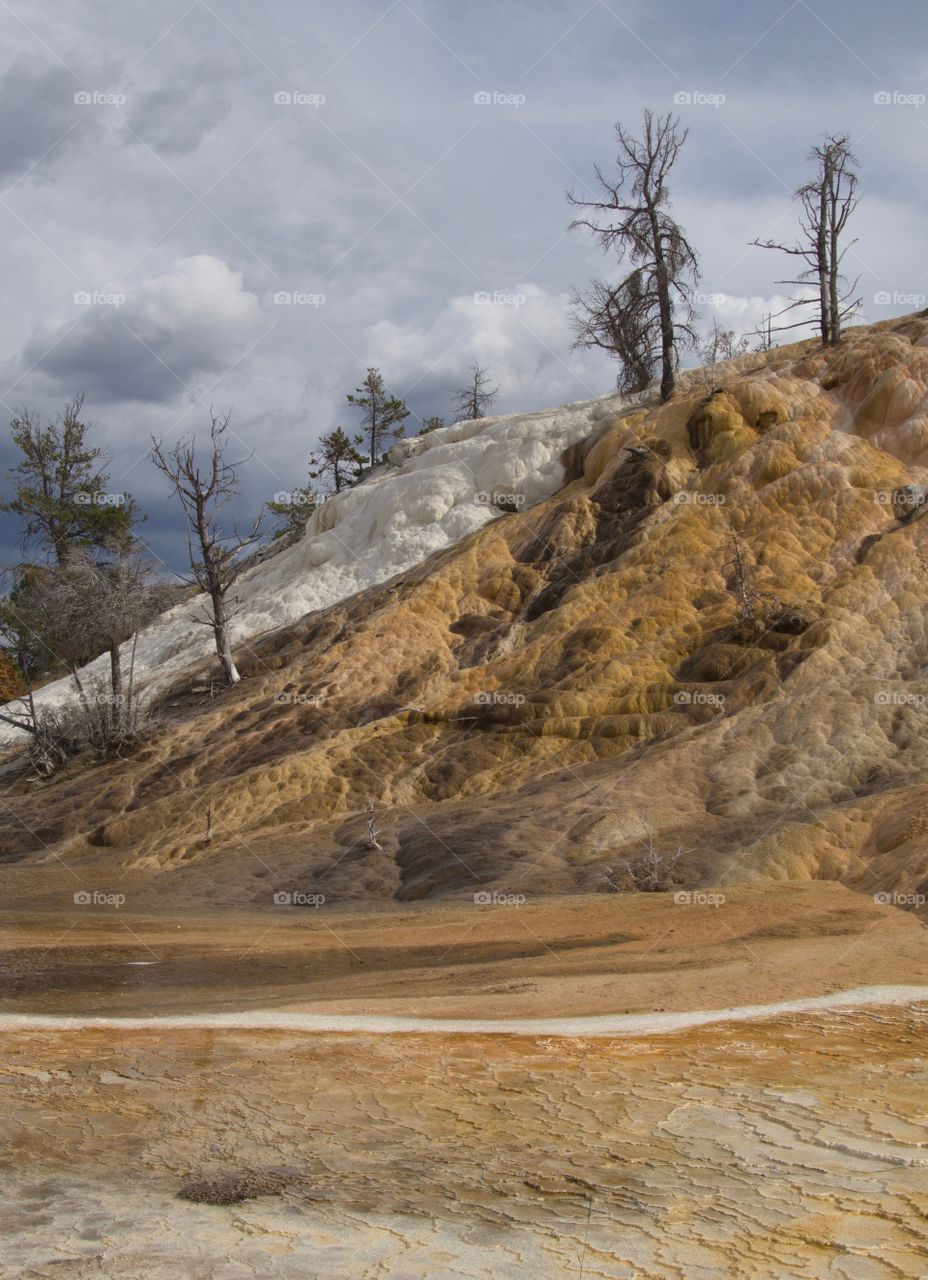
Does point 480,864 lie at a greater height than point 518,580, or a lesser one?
lesser

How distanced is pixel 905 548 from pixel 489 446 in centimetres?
1238

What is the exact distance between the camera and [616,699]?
875 inches

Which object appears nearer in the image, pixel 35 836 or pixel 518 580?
pixel 35 836

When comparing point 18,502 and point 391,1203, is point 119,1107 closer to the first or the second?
point 391,1203

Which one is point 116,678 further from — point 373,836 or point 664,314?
point 664,314

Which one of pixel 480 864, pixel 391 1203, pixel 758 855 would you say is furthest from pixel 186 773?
pixel 391 1203

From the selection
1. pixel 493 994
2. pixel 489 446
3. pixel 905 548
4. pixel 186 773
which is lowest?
pixel 493 994

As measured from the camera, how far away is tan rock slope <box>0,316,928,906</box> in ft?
59.9

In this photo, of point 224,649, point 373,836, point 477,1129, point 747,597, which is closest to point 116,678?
point 224,649

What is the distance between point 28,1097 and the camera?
7133mm

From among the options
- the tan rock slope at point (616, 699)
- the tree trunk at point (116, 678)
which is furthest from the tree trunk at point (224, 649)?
the tree trunk at point (116, 678)

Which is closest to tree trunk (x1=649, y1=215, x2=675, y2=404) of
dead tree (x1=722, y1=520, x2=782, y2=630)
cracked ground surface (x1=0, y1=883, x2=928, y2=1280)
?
dead tree (x1=722, y1=520, x2=782, y2=630)

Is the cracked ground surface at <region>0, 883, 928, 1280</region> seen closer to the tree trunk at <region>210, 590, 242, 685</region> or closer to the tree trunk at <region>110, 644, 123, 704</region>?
the tree trunk at <region>210, 590, 242, 685</region>

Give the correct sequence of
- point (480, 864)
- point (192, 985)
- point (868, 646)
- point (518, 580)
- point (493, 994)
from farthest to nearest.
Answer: point (518, 580) → point (868, 646) → point (480, 864) → point (192, 985) → point (493, 994)
